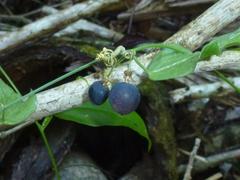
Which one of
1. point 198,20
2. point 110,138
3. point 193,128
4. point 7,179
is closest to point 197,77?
point 193,128

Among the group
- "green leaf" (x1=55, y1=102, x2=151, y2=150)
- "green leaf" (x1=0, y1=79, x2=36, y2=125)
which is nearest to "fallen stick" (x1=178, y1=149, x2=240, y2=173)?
"green leaf" (x1=55, y1=102, x2=151, y2=150)

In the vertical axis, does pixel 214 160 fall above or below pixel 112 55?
below

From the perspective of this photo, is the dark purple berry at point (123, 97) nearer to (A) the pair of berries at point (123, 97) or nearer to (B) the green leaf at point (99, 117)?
(A) the pair of berries at point (123, 97)

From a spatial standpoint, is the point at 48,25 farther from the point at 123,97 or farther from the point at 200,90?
the point at 123,97

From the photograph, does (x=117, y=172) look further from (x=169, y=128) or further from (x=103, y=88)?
(x=103, y=88)

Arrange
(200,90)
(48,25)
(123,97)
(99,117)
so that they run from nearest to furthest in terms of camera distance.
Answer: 1. (123,97)
2. (99,117)
3. (200,90)
4. (48,25)

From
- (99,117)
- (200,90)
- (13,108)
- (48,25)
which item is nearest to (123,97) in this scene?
(13,108)

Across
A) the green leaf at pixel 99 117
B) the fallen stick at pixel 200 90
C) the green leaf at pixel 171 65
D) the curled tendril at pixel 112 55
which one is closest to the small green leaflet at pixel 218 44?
the green leaf at pixel 171 65
